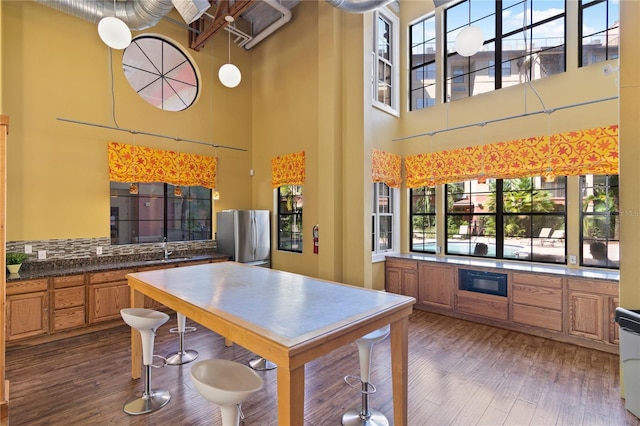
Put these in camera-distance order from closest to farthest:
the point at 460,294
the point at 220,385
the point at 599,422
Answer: the point at 220,385 < the point at 599,422 < the point at 460,294

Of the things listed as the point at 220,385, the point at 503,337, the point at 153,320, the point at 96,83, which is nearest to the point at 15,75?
the point at 96,83

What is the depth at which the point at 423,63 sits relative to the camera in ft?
→ 17.8

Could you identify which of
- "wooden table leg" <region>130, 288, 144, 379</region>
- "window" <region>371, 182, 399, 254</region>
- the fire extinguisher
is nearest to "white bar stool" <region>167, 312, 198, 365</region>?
"wooden table leg" <region>130, 288, 144, 379</region>

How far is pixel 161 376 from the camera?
9.26 feet

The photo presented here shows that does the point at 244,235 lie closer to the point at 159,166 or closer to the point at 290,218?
the point at 290,218

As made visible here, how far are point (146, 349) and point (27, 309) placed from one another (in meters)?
2.22

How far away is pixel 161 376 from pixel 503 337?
371cm

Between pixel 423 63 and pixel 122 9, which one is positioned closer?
pixel 122 9

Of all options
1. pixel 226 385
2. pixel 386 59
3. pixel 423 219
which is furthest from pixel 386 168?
pixel 226 385

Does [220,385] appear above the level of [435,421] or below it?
above

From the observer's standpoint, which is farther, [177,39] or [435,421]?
[177,39]

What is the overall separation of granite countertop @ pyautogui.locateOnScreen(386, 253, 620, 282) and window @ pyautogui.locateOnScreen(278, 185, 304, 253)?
1.60 m

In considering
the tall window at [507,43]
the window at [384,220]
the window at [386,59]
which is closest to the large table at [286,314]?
the window at [384,220]

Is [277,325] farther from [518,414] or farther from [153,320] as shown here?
[518,414]
